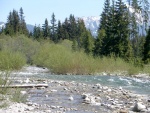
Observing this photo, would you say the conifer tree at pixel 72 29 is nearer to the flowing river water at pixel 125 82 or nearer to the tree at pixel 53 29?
the tree at pixel 53 29

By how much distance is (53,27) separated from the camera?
84.8m

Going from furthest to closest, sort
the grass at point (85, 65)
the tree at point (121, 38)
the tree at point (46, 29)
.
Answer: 1. the tree at point (46, 29)
2. the tree at point (121, 38)
3. the grass at point (85, 65)

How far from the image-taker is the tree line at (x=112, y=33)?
134 ft

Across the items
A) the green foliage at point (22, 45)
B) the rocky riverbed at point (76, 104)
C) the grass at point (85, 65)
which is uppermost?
the green foliage at point (22, 45)

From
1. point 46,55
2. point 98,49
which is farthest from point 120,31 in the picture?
point 46,55

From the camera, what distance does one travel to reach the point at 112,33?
4247 centimetres

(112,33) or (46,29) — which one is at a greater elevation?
(46,29)

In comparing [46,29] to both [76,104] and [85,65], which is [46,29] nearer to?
[85,65]

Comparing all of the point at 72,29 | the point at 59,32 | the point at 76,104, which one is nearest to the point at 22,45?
the point at 59,32

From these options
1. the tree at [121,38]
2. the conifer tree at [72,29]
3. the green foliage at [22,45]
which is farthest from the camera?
the conifer tree at [72,29]

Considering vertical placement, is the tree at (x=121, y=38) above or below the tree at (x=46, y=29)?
below

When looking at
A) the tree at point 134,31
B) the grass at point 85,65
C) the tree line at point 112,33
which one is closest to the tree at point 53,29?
the tree line at point 112,33

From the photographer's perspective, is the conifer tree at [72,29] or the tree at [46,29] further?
the tree at [46,29]

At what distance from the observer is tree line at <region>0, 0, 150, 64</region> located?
134 ft
